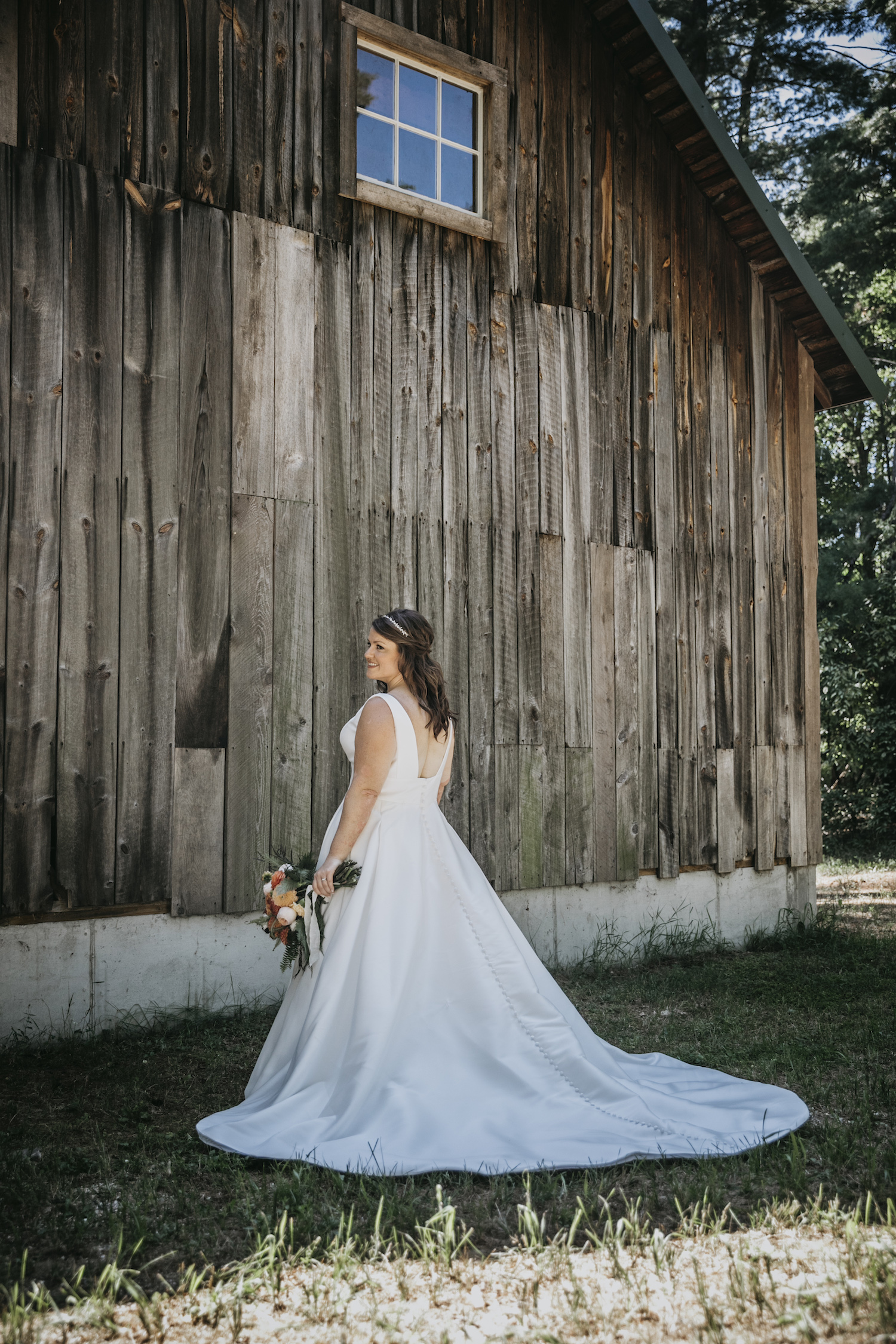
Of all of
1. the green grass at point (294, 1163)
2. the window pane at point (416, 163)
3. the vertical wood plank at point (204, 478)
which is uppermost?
the window pane at point (416, 163)

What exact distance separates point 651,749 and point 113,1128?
178 inches

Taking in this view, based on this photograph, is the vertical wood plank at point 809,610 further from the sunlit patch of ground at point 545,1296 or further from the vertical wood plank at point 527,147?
the sunlit patch of ground at point 545,1296

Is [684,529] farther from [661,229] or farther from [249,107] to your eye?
[249,107]

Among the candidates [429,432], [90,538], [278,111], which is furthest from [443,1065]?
[278,111]

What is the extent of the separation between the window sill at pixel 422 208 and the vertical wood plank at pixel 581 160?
2.56 ft

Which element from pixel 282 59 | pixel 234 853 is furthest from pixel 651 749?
pixel 282 59

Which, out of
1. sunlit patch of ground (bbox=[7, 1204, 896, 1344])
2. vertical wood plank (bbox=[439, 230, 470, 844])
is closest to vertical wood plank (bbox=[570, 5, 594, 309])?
vertical wood plank (bbox=[439, 230, 470, 844])

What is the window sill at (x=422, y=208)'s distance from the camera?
20.3 feet

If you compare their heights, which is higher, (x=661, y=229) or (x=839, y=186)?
(x=839, y=186)

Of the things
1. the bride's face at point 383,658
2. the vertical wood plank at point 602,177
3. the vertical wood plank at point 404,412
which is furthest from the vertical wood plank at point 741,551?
the bride's face at point 383,658

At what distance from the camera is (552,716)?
6.85 metres

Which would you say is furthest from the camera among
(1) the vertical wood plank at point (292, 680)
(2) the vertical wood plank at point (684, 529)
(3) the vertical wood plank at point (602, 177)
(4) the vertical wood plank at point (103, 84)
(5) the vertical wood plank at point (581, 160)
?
(2) the vertical wood plank at point (684, 529)

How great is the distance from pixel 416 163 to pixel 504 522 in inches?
89.6

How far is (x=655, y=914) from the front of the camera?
290 inches
